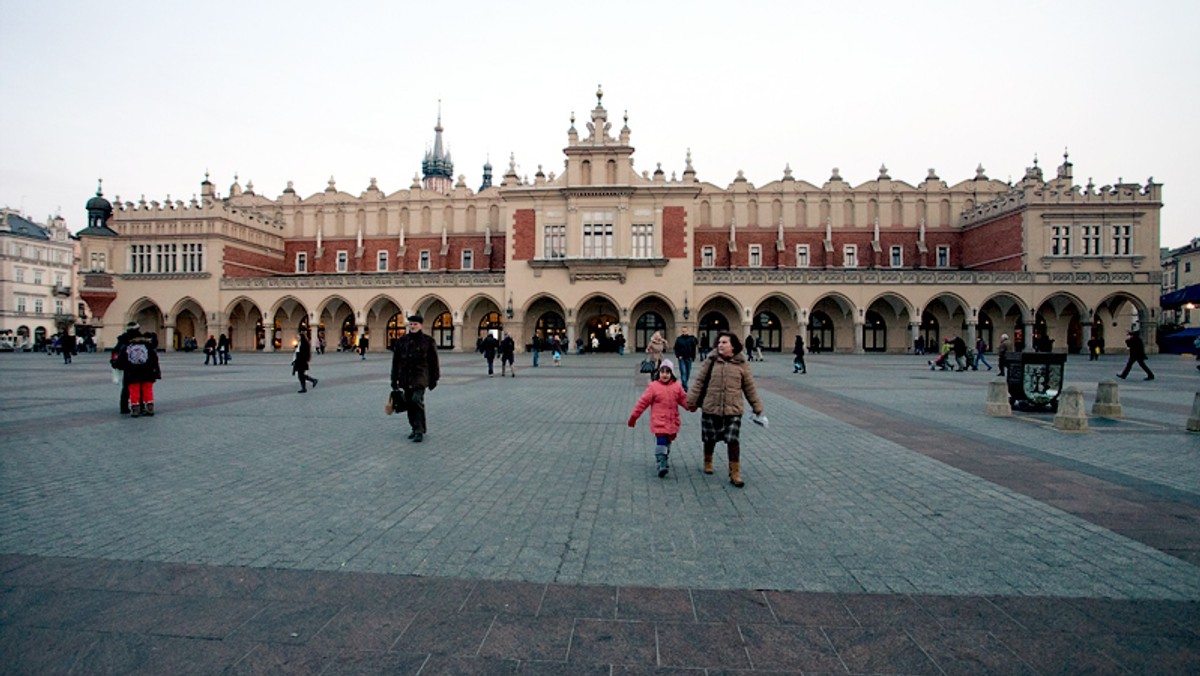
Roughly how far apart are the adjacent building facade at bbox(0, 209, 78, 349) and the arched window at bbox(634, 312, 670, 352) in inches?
2496

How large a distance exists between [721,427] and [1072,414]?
22.7 ft

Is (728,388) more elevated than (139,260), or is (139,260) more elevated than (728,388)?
(139,260)

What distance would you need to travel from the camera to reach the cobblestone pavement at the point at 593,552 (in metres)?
3.11

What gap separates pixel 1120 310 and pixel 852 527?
162ft

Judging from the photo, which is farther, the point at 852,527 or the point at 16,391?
the point at 16,391

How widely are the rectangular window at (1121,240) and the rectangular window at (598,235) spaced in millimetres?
32898

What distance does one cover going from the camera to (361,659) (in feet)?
9.76

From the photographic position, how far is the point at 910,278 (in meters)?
39.3

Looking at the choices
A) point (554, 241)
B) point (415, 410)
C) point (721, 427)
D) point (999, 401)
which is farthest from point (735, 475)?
point (554, 241)

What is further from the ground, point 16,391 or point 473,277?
point 473,277

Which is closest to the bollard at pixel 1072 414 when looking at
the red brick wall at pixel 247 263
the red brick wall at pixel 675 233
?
the red brick wall at pixel 675 233

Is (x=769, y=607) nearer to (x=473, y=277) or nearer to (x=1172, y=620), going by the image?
(x=1172, y=620)

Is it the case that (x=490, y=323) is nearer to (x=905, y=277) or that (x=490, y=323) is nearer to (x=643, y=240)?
(x=643, y=240)

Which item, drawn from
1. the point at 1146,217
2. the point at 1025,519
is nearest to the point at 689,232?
the point at 1146,217
